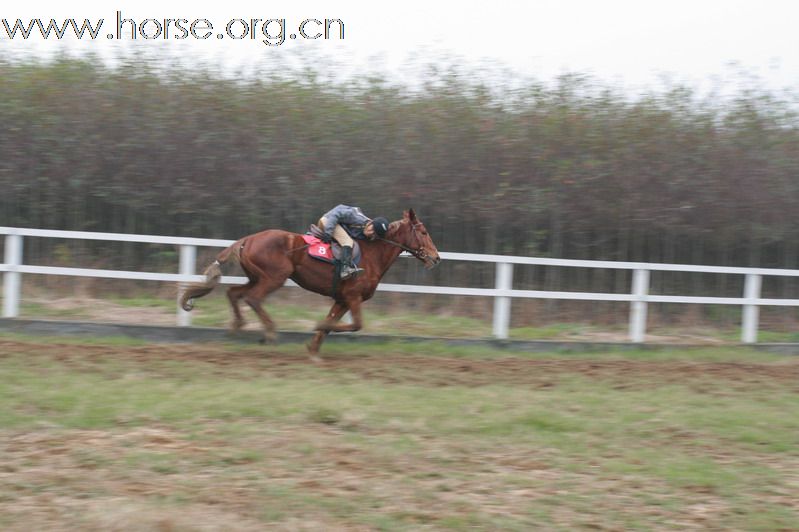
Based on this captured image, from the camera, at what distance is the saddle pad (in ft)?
33.3

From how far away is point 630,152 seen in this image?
1402 cm

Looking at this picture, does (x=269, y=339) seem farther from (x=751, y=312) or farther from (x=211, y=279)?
(x=751, y=312)

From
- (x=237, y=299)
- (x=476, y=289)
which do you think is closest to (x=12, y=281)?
(x=237, y=299)

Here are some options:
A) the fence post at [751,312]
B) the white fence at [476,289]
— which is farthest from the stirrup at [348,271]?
the fence post at [751,312]

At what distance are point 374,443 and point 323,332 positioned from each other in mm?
3633

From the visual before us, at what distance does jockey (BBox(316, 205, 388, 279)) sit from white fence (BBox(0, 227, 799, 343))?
3.31 ft

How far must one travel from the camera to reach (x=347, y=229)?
10.4 meters

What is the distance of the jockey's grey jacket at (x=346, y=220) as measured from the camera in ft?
33.4

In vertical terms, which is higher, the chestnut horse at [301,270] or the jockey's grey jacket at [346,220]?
the jockey's grey jacket at [346,220]

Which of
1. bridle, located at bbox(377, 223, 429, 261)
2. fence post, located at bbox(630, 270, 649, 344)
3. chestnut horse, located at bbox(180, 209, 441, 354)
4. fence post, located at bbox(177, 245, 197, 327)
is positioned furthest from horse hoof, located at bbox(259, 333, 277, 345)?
fence post, located at bbox(630, 270, 649, 344)

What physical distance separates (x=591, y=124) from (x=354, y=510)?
1038cm

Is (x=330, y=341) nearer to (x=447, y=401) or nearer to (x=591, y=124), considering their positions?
(x=447, y=401)

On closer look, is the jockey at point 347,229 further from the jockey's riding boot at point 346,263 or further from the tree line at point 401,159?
the tree line at point 401,159

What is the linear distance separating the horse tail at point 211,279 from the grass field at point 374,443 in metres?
0.62
